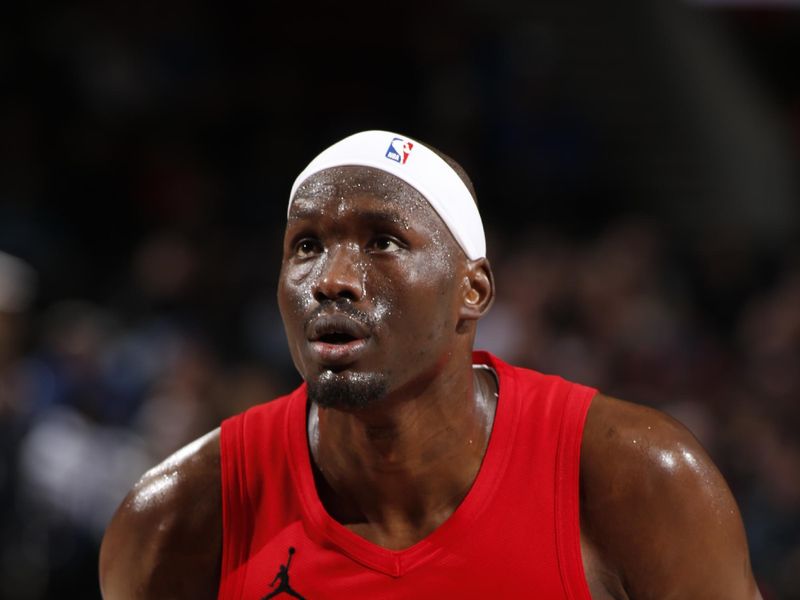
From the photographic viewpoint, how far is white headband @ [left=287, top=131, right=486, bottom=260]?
2.47 metres

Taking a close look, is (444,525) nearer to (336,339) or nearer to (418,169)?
(336,339)

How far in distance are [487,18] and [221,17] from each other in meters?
2.05

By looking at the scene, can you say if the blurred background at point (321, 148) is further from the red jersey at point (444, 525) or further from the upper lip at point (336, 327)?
the upper lip at point (336, 327)

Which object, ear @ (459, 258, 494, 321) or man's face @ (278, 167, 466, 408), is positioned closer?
man's face @ (278, 167, 466, 408)

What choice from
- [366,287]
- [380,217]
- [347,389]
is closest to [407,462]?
[347,389]

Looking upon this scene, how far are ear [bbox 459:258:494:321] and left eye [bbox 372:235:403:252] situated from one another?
0.63 feet

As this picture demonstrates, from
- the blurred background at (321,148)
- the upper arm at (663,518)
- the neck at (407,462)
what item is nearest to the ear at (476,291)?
the neck at (407,462)

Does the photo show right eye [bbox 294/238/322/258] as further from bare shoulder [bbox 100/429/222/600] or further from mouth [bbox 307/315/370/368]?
bare shoulder [bbox 100/429/222/600]

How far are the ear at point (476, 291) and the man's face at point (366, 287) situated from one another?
0.12 ft

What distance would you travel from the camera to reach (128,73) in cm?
903

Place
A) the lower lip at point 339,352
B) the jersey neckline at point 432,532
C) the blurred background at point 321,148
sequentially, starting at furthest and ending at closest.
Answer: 1. the blurred background at point 321,148
2. the jersey neckline at point 432,532
3. the lower lip at point 339,352

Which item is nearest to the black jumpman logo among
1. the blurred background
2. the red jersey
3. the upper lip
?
the red jersey

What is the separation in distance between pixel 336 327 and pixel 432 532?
0.47m

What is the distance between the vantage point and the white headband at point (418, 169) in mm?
2471
